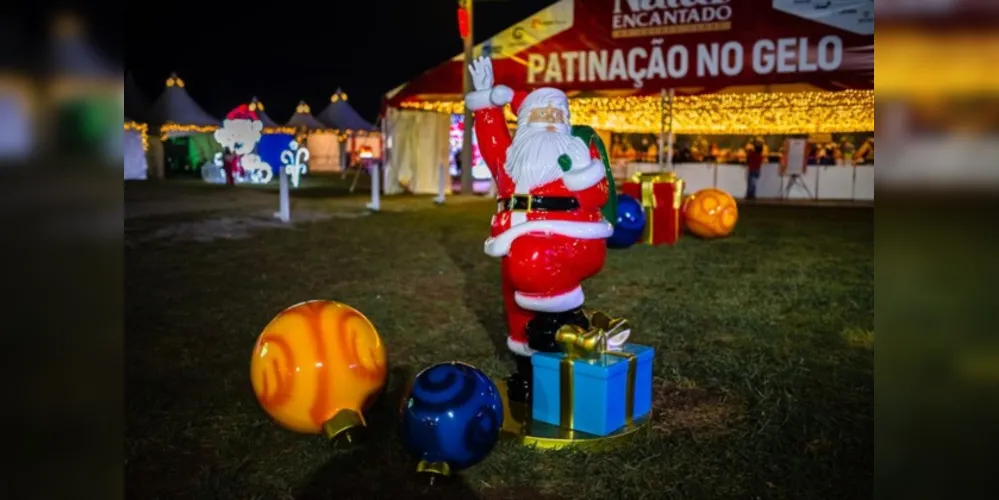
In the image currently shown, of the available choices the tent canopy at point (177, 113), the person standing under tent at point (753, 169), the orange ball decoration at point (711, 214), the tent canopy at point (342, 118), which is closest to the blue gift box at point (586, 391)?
the orange ball decoration at point (711, 214)

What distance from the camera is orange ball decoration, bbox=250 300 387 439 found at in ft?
11.2

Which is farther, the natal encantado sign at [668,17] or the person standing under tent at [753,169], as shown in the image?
the person standing under tent at [753,169]

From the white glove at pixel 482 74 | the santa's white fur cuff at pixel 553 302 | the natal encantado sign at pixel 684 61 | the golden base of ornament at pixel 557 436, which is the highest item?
the natal encantado sign at pixel 684 61

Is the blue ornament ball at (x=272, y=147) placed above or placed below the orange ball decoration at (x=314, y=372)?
above

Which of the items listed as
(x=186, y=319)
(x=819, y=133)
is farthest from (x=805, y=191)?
(x=186, y=319)

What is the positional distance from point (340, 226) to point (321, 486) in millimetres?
9805

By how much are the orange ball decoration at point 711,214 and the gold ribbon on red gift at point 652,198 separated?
0.40 metres

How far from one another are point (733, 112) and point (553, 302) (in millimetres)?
17340

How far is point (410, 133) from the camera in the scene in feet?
67.2

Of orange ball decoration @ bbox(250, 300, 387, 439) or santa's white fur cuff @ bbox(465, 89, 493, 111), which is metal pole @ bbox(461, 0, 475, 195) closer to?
santa's white fur cuff @ bbox(465, 89, 493, 111)

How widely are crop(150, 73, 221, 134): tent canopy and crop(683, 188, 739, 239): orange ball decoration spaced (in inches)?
793

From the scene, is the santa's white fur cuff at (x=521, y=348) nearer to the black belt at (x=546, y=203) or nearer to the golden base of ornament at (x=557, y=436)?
the golden base of ornament at (x=557, y=436)

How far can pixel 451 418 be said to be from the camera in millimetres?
3035

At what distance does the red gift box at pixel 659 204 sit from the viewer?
420 inches
